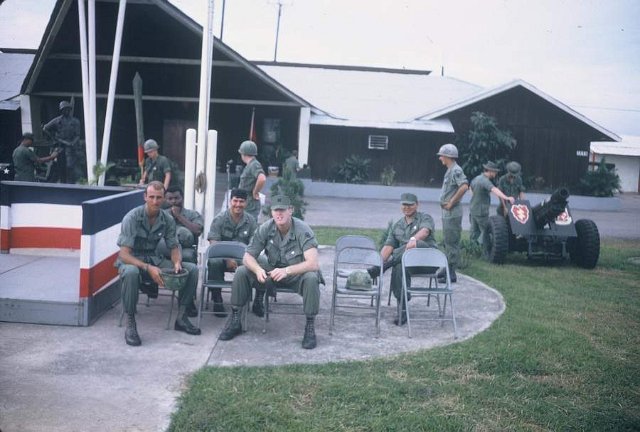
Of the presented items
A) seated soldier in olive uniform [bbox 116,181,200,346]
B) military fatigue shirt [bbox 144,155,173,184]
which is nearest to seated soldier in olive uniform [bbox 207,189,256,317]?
seated soldier in olive uniform [bbox 116,181,200,346]

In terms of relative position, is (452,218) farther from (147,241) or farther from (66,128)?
(66,128)

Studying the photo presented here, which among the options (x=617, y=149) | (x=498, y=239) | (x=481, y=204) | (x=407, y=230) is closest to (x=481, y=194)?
(x=481, y=204)

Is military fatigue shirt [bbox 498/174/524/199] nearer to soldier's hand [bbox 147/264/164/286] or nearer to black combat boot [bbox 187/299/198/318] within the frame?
black combat boot [bbox 187/299/198/318]

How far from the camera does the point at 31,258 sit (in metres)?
8.62

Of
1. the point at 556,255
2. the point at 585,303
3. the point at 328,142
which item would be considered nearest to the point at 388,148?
the point at 328,142

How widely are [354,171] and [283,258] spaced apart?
1894 cm

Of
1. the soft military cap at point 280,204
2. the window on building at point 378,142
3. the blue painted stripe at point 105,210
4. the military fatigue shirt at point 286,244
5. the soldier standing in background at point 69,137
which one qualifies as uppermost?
the window on building at point 378,142

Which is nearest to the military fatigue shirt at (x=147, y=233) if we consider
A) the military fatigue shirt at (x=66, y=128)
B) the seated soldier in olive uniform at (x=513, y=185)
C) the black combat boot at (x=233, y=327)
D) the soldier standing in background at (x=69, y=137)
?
the black combat boot at (x=233, y=327)

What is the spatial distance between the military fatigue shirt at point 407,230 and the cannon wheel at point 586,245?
4478 millimetres

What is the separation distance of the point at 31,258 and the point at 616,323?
7258mm

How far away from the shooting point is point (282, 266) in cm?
698

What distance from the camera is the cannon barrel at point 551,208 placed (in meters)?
10.8

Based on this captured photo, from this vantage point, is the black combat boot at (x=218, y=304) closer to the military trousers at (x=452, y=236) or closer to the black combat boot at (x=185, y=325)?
the black combat boot at (x=185, y=325)

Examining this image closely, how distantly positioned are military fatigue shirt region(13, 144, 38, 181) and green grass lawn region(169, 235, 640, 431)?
10.7m
